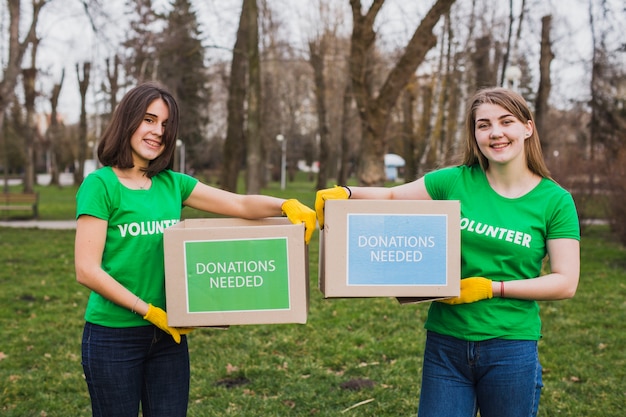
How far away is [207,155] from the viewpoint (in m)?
45.3

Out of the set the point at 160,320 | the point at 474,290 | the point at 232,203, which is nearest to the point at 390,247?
the point at 474,290

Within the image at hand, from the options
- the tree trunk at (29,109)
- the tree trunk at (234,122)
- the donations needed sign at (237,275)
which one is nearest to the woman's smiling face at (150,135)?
the donations needed sign at (237,275)

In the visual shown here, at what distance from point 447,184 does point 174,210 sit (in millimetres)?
1114

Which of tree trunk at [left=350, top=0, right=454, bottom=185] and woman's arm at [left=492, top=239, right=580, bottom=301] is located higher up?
tree trunk at [left=350, top=0, right=454, bottom=185]

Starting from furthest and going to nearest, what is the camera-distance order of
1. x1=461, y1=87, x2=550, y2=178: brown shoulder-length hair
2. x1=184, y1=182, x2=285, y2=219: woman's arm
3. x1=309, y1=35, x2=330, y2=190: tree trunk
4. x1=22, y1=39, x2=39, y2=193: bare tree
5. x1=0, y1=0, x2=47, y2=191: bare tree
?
x1=22, y1=39, x2=39, y2=193: bare tree
x1=309, y1=35, x2=330, y2=190: tree trunk
x1=0, y1=0, x2=47, y2=191: bare tree
x1=184, y1=182, x2=285, y2=219: woman's arm
x1=461, y1=87, x2=550, y2=178: brown shoulder-length hair

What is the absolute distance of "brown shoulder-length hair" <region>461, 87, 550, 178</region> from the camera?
2406 mm

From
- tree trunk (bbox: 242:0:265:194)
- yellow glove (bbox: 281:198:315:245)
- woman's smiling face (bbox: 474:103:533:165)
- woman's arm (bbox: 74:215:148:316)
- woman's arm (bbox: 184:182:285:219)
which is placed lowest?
woman's arm (bbox: 74:215:148:316)

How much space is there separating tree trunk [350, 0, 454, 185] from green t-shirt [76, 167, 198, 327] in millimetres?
9601

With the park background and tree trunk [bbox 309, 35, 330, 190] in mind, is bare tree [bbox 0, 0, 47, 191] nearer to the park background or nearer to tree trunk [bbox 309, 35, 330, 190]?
the park background

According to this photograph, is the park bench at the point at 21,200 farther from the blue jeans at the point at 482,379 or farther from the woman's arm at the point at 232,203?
the blue jeans at the point at 482,379

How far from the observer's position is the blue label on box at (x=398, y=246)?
92.9 inches

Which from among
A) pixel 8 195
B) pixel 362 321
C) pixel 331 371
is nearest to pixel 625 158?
pixel 362 321

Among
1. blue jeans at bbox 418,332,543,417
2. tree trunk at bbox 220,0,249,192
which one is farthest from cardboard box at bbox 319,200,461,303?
tree trunk at bbox 220,0,249,192

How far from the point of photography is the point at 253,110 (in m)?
14.6
